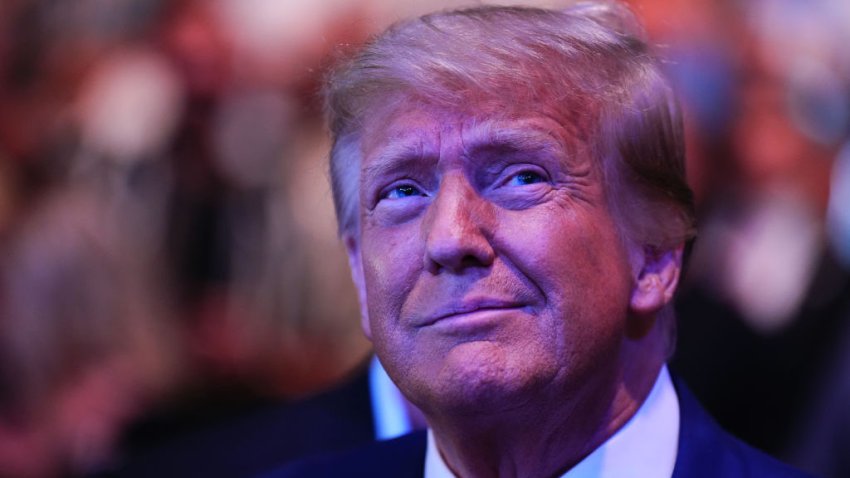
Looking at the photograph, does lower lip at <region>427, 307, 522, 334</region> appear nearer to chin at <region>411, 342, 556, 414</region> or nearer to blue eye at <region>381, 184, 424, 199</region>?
chin at <region>411, 342, 556, 414</region>

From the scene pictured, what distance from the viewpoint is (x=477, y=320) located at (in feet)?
5.99

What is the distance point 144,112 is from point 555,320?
3384 millimetres

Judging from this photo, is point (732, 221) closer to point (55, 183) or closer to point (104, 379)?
point (104, 379)

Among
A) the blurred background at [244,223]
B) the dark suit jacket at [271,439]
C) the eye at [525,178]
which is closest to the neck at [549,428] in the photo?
the eye at [525,178]

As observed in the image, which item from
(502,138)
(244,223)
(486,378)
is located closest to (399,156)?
(502,138)

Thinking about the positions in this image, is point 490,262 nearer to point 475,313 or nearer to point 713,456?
point 475,313

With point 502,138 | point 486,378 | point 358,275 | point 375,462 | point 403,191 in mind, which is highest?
point 502,138

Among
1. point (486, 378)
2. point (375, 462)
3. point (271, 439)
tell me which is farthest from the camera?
point (271, 439)

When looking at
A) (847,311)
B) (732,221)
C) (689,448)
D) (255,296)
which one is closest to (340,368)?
(255,296)

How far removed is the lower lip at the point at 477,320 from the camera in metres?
1.83

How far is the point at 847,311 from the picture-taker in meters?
3.45

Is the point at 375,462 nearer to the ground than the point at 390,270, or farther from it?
nearer to the ground

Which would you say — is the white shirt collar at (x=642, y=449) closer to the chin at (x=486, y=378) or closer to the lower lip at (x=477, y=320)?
the chin at (x=486, y=378)

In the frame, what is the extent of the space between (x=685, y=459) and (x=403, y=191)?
63 cm
